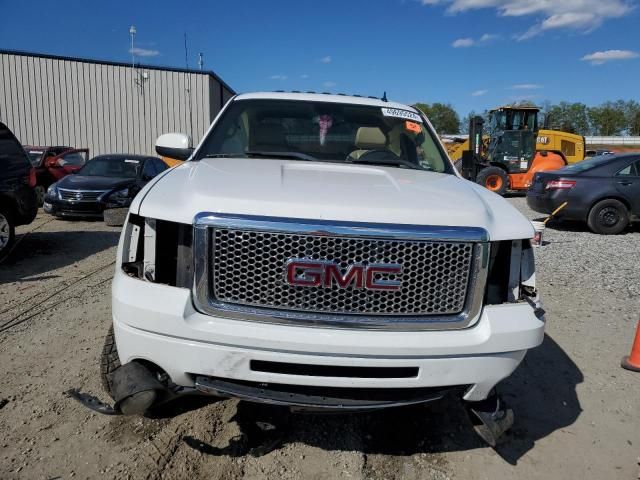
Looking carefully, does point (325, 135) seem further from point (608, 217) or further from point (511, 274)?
point (608, 217)

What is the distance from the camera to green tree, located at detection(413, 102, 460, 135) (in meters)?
94.6

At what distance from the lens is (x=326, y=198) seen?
2295 mm

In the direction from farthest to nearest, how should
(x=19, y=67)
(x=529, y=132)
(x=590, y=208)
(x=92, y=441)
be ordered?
(x=19, y=67), (x=529, y=132), (x=590, y=208), (x=92, y=441)

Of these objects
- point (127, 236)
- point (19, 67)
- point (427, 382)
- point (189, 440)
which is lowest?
point (189, 440)

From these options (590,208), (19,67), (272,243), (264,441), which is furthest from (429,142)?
(19,67)

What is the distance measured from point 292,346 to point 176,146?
7.87 ft

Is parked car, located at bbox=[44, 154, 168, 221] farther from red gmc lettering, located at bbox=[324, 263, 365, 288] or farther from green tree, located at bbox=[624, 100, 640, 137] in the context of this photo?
green tree, located at bbox=[624, 100, 640, 137]

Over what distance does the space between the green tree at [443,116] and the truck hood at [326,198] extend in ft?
306

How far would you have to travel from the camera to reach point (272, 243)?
219cm

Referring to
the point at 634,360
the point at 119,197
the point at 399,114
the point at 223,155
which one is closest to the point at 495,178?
the point at 119,197

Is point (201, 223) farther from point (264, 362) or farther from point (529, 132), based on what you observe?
point (529, 132)

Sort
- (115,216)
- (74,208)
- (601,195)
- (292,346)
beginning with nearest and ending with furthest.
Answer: (292,346), (115,216), (601,195), (74,208)

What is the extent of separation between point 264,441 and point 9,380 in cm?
184

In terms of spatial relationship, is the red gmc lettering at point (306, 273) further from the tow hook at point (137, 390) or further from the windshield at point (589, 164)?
the windshield at point (589, 164)
